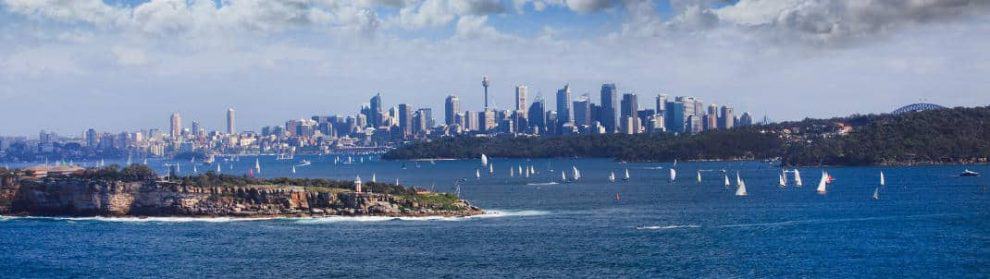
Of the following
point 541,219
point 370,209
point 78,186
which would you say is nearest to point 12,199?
point 78,186

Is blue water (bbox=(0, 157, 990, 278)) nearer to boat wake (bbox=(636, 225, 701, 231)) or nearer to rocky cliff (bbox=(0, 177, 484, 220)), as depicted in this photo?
boat wake (bbox=(636, 225, 701, 231))

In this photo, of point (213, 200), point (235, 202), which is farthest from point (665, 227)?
point (213, 200)

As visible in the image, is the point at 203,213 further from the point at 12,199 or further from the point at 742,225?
the point at 742,225

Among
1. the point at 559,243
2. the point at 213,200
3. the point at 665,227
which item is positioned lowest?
the point at 559,243

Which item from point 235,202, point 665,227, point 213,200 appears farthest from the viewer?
point 235,202

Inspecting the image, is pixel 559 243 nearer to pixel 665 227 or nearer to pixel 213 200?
pixel 665 227

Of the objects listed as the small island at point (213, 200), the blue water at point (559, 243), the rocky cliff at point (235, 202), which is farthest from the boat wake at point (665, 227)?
the rocky cliff at point (235, 202)
